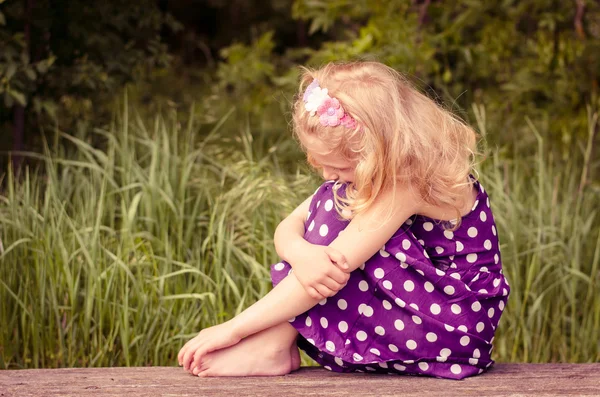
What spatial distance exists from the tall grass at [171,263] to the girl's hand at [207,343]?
0.53 metres

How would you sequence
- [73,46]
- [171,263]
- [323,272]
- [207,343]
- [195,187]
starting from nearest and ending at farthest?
[323,272]
[207,343]
[171,263]
[195,187]
[73,46]

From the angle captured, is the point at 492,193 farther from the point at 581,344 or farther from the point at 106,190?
the point at 106,190

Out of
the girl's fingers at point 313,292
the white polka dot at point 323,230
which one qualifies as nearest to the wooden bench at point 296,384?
the girl's fingers at point 313,292

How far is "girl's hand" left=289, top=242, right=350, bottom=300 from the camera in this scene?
72.3 inches

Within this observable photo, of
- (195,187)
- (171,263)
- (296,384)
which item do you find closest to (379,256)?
(296,384)

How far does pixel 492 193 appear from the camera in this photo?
305 cm

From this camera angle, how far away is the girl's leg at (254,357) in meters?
1.95

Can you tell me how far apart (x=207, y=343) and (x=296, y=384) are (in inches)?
8.7

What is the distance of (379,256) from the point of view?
1.91 m

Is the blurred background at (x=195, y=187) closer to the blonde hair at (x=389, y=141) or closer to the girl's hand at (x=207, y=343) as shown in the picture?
the blonde hair at (x=389, y=141)

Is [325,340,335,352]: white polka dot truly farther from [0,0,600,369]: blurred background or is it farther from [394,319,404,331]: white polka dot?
[0,0,600,369]: blurred background

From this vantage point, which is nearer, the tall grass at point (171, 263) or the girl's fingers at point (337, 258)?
the girl's fingers at point (337, 258)

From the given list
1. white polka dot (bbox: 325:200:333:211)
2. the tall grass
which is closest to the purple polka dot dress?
white polka dot (bbox: 325:200:333:211)

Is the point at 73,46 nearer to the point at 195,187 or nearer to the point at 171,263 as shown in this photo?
the point at 195,187
